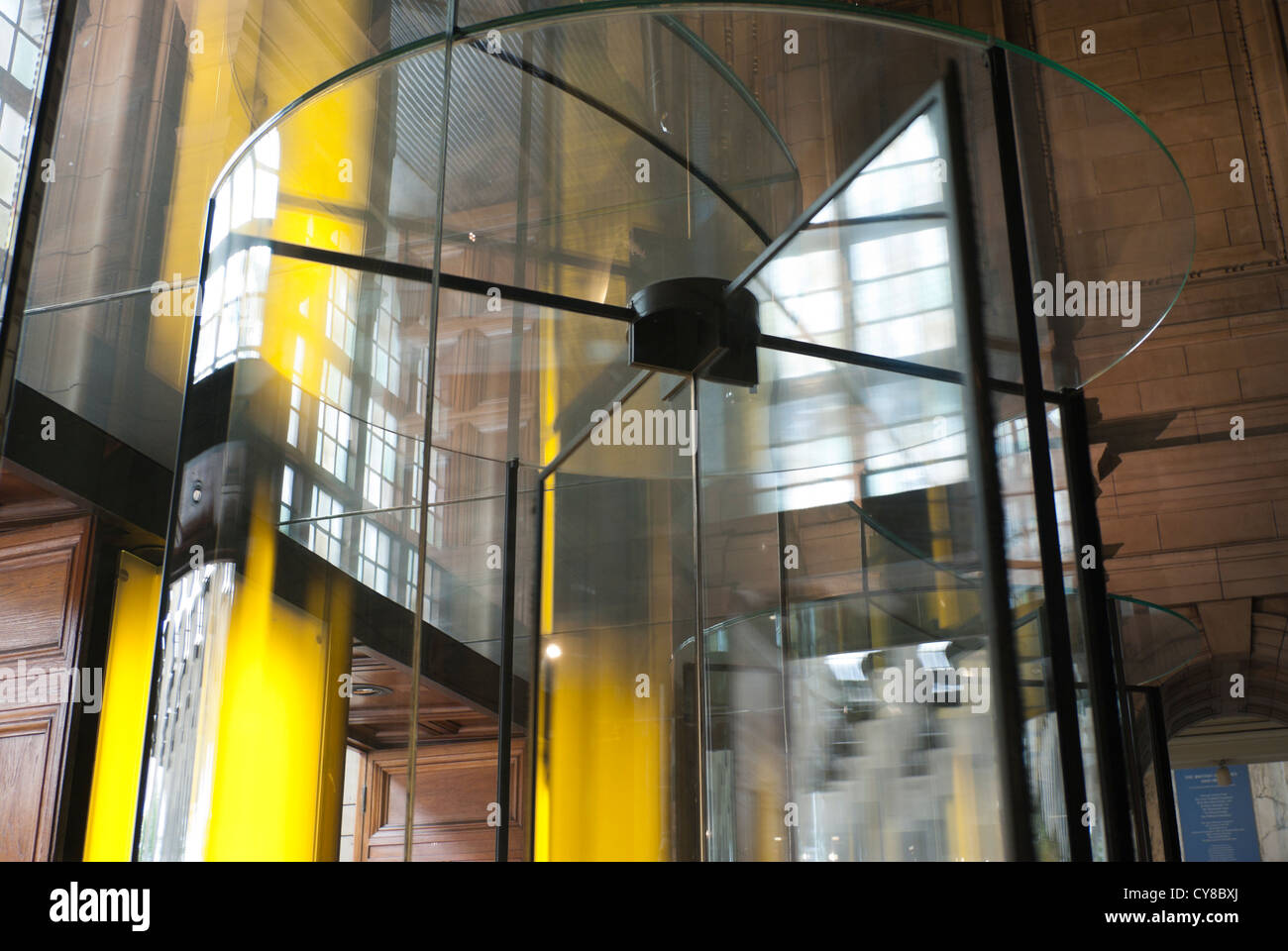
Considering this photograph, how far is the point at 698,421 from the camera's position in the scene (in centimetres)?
146

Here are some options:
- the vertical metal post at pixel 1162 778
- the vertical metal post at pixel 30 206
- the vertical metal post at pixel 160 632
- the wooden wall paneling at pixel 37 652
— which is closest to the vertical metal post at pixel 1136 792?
the vertical metal post at pixel 1162 778

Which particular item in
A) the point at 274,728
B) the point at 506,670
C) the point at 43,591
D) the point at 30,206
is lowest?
the point at 274,728

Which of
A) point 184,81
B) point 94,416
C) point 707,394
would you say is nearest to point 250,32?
point 184,81

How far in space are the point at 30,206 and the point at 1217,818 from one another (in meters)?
9.38

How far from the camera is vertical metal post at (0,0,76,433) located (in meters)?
0.97

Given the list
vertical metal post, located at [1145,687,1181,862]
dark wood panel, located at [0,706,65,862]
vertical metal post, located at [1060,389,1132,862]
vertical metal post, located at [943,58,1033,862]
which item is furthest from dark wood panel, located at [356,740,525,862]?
vertical metal post, located at [1145,687,1181,862]

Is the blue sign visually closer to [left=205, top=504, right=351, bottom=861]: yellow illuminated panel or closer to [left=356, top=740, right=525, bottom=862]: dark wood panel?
[left=356, top=740, right=525, bottom=862]: dark wood panel

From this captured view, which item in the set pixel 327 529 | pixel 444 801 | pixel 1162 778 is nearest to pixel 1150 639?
pixel 1162 778

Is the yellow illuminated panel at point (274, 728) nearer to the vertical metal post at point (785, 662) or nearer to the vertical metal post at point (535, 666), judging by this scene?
the vertical metal post at point (785, 662)

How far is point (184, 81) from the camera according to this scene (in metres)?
3.88

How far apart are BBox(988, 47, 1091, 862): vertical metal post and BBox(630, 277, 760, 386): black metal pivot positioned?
0.39 meters

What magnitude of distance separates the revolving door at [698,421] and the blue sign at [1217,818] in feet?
26.4

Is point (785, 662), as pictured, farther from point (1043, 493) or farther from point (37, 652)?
point (37, 652)
